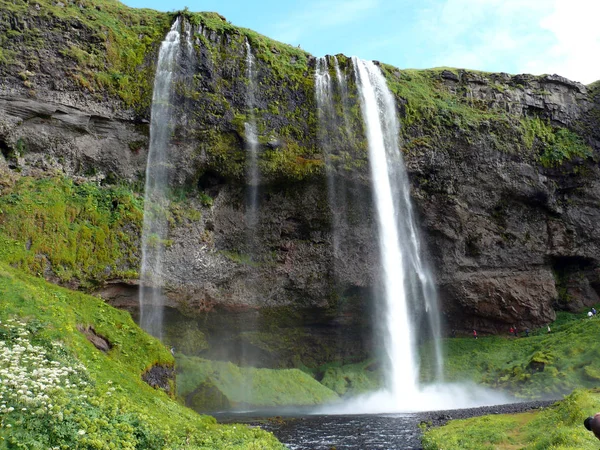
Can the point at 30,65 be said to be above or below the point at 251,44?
below

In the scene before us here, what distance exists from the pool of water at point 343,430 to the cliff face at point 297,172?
11.0m

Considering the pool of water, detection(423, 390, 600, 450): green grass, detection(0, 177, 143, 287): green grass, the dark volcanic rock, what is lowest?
the pool of water

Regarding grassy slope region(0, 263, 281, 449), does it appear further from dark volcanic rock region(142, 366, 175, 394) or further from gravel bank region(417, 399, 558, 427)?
gravel bank region(417, 399, 558, 427)

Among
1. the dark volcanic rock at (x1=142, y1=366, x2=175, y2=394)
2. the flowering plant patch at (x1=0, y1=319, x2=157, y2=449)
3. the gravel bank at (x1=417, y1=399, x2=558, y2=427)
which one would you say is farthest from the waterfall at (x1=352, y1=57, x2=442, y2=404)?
the flowering plant patch at (x1=0, y1=319, x2=157, y2=449)

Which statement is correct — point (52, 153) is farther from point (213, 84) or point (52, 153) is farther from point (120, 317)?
point (120, 317)

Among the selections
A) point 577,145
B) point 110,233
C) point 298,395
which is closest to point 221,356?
point 298,395

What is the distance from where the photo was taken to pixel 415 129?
3347 centimetres

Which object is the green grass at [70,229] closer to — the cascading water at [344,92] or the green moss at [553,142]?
the cascading water at [344,92]

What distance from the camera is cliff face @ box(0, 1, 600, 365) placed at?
86.5ft

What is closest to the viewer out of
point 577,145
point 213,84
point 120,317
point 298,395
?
point 120,317

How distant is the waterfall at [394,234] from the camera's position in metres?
30.1

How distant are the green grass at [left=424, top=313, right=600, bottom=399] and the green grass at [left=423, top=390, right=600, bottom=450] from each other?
9.95 meters

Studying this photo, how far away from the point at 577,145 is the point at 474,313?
1461 centimetres

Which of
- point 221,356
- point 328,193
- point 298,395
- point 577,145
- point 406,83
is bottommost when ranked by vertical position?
point 298,395
